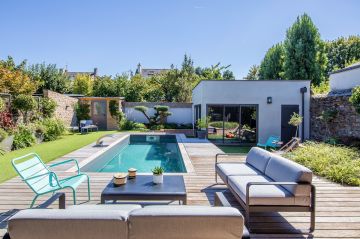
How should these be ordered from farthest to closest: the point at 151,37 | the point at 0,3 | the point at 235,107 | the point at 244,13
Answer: the point at 151,37 → the point at 235,107 → the point at 244,13 → the point at 0,3

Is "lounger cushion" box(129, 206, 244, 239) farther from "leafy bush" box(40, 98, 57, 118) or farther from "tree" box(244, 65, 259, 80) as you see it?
"tree" box(244, 65, 259, 80)

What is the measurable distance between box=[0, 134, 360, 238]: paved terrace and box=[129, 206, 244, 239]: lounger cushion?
1477mm

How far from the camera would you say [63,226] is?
206 cm

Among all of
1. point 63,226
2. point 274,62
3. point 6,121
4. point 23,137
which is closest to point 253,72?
point 274,62

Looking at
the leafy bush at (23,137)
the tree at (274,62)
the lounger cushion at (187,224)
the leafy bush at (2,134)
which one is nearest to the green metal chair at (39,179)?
the lounger cushion at (187,224)

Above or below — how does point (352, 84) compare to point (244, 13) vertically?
below

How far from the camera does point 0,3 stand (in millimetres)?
10938

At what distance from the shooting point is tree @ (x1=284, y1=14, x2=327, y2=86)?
2075 cm

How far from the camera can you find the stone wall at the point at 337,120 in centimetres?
1090

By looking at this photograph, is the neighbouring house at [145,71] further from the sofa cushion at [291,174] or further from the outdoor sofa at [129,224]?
the outdoor sofa at [129,224]

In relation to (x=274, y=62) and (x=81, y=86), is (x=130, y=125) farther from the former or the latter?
(x=274, y=62)

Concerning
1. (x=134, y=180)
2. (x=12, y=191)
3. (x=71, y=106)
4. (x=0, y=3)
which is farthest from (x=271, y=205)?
(x=71, y=106)

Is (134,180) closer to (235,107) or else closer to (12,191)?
(12,191)

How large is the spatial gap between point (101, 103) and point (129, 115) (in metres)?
2.42
